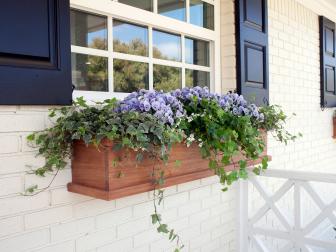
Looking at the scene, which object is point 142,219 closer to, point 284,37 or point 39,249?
point 39,249

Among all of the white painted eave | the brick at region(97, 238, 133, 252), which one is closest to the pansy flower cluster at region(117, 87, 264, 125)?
the brick at region(97, 238, 133, 252)

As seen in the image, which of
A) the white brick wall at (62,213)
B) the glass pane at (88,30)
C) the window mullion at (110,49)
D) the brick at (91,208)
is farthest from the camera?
the window mullion at (110,49)

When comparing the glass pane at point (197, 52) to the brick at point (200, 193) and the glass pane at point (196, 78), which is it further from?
the brick at point (200, 193)

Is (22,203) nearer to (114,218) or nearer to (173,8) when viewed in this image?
(114,218)

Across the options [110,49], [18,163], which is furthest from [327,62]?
[18,163]

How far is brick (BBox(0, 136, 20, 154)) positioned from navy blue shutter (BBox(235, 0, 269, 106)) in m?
1.53

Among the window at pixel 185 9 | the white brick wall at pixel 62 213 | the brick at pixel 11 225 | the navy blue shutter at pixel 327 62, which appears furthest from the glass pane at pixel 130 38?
the navy blue shutter at pixel 327 62

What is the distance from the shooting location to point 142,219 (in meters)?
1.88

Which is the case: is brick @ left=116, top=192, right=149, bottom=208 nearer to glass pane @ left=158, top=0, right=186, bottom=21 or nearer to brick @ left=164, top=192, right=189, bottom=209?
brick @ left=164, top=192, right=189, bottom=209

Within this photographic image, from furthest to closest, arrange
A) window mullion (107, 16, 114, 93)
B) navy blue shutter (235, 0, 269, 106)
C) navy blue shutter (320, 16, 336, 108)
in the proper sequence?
navy blue shutter (320, 16, 336, 108) < navy blue shutter (235, 0, 269, 106) < window mullion (107, 16, 114, 93)

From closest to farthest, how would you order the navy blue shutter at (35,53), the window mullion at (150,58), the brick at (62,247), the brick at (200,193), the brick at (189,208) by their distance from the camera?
the navy blue shutter at (35,53), the brick at (62,247), the window mullion at (150,58), the brick at (189,208), the brick at (200,193)

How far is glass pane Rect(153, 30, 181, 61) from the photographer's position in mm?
2107

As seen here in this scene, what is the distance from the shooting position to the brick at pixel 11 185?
1.32m

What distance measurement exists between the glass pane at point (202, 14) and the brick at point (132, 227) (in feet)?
4.29
